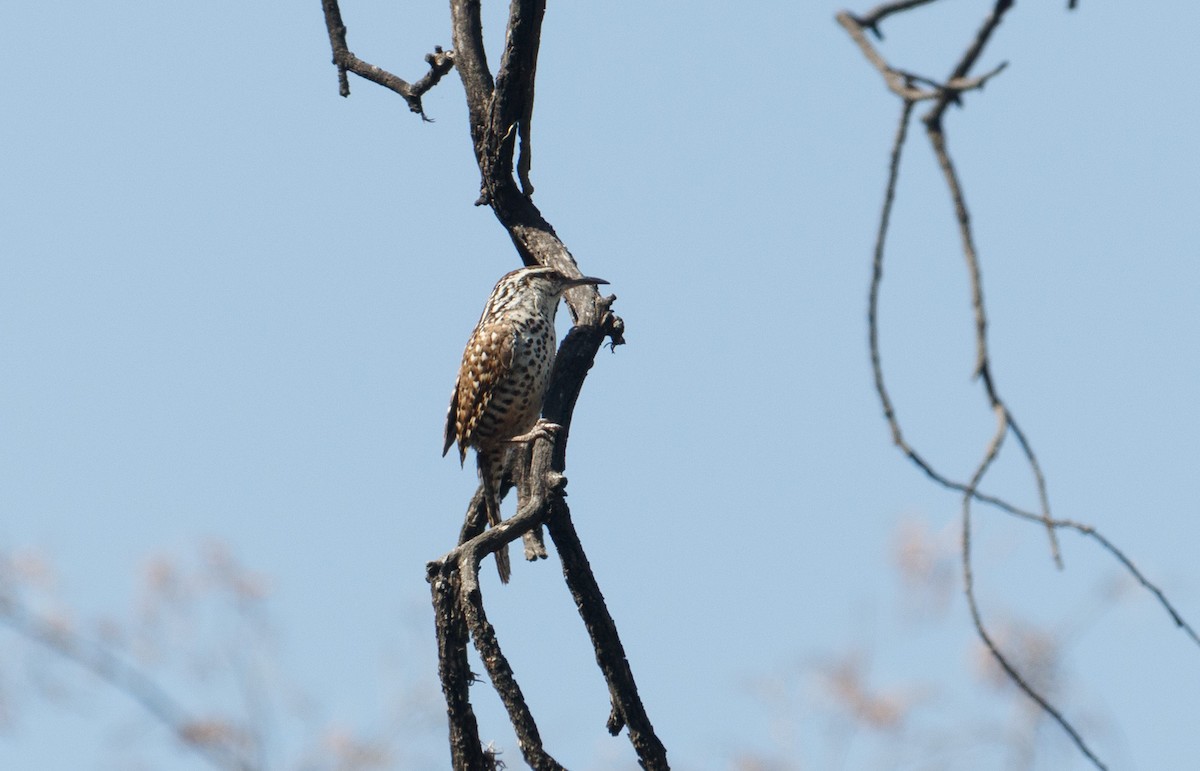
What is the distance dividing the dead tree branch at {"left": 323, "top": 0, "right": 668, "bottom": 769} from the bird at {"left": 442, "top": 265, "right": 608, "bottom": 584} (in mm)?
309

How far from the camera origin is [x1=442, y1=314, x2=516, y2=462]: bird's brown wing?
20.2ft

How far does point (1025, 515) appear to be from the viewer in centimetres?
198

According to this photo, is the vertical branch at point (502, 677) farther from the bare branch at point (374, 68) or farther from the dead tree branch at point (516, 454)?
the bare branch at point (374, 68)

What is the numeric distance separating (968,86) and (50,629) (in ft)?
44.3

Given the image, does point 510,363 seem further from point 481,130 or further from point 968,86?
point 968,86

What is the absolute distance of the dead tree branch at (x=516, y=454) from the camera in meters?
3.98

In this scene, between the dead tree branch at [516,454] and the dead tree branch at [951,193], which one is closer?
the dead tree branch at [951,193]

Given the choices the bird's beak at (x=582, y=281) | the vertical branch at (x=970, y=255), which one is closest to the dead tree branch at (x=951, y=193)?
the vertical branch at (x=970, y=255)

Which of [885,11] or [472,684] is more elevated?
[472,684]

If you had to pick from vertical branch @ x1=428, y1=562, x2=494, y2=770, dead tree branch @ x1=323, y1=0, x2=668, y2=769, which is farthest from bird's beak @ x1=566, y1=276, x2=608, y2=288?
vertical branch @ x1=428, y1=562, x2=494, y2=770

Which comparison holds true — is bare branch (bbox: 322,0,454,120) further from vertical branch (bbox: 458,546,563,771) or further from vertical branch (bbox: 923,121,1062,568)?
vertical branch (bbox: 923,121,1062,568)

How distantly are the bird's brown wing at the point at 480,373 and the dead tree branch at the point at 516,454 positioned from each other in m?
0.40

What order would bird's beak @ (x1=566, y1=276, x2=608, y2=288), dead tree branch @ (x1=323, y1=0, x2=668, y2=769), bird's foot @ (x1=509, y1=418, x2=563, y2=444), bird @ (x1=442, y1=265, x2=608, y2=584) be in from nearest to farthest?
dead tree branch @ (x1=323, y1=0, x2=668, y2=769), bird's foot @ (x1=509, y1=418, x2=563, y2=444), bird's beak @ (x1=566, y1=276, x2=608, y2=288), bird @ (x1=442, y1=265, x2=608, y2=584)

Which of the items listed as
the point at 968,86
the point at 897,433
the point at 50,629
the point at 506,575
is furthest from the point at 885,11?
the point at 50,629
